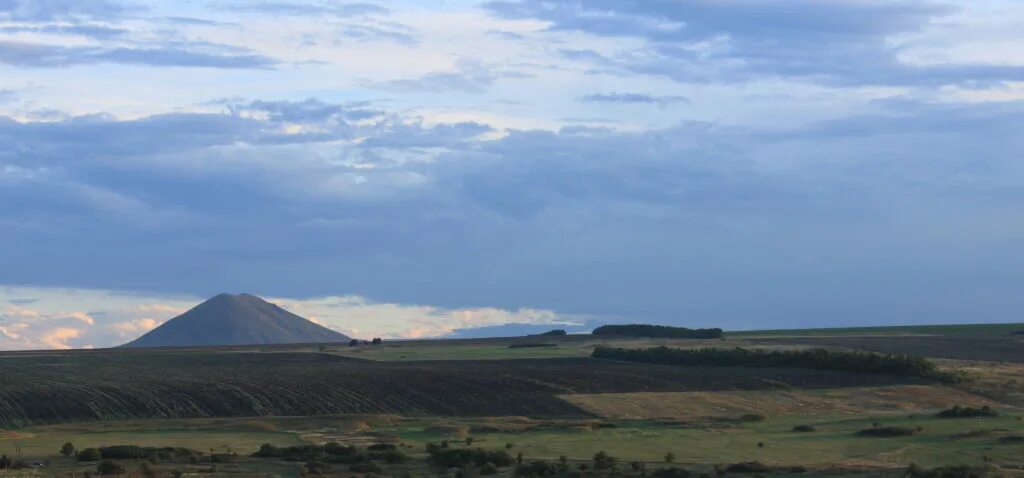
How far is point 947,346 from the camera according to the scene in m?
144

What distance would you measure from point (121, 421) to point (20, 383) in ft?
73.3

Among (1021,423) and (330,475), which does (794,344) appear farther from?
(330,475)

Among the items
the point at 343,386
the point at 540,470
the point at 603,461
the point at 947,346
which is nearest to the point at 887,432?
the point at 603,461

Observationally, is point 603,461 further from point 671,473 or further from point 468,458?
point 468,458

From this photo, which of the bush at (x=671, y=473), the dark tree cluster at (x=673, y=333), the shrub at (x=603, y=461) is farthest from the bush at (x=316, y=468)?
the dark tree cluster at (x=673, y=333)

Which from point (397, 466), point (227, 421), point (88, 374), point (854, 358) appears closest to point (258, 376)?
point (88, 374)

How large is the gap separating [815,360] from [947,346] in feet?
157

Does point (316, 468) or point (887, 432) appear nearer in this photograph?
point (316, 468)

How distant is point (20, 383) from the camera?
89.3 metres

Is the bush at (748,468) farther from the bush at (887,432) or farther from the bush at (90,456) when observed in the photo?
the bush at (90,456)

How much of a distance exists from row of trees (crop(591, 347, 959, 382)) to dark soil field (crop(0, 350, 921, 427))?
2.43 m

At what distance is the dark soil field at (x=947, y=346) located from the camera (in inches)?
5064

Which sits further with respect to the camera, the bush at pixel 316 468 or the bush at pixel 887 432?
the bush at pixel 887 432

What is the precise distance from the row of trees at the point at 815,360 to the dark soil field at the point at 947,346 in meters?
24.2
